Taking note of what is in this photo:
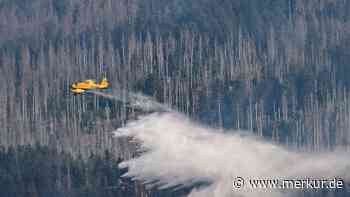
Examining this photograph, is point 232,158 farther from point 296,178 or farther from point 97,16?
point 97,16

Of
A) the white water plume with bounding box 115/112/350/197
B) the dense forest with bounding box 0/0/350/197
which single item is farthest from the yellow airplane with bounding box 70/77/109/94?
the white water plume with bounding box 115/112/350/197

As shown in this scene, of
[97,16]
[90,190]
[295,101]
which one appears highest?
[97,16]

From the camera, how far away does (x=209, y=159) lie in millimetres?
69250

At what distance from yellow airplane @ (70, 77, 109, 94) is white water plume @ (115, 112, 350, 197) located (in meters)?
2.64

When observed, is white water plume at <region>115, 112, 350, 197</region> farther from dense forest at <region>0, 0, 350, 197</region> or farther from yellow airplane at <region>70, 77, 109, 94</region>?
yellow airplane at <region>70, 77, 109, 94</region>

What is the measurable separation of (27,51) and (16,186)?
275 inches

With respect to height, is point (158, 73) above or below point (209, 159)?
above

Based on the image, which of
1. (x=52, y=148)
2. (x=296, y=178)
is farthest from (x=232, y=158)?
(x=52, y=148)

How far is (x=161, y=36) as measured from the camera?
71000 mm

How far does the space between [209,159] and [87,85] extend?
24.0 ft

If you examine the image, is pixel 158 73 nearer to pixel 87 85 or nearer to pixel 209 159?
pixel 87 85

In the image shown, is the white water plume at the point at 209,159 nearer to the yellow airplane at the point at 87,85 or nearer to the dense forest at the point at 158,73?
the dense forest at the point at 158,73

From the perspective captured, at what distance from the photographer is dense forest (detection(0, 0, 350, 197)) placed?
68.6 metres

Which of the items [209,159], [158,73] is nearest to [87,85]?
[158,73]
